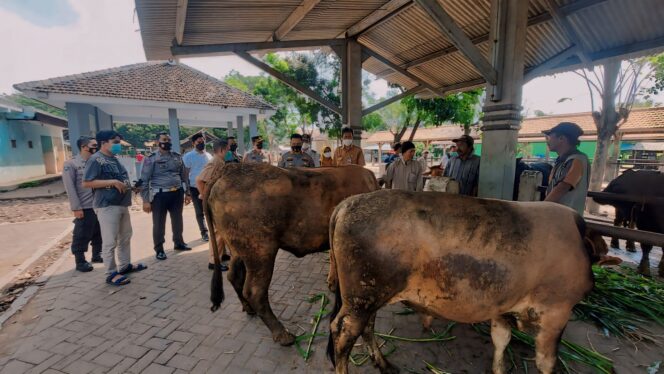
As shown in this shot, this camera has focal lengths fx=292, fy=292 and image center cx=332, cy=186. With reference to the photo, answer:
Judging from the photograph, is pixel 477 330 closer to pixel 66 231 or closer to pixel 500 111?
pixel 500 111

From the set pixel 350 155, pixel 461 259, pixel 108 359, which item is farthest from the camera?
pixel 350 155

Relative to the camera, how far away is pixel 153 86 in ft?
41.4

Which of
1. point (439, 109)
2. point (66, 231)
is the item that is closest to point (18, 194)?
point (66, 231)

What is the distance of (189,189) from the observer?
19.2 ft

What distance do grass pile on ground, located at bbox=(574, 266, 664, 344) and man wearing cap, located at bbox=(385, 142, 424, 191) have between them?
2.69 m

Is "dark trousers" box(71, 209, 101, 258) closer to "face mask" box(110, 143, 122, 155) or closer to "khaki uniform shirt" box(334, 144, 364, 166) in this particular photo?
"face mask" box(110, 143, 122, 155)

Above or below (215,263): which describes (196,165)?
above

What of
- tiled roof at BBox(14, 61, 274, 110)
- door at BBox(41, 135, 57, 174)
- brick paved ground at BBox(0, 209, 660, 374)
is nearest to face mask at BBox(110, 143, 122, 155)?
brick paved ground at BBox(0, 209, 660, 374)

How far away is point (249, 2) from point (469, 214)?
171 inches

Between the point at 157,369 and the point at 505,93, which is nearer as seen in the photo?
the point at 157,369

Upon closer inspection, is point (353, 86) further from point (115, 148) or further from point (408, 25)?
point (115, 148)

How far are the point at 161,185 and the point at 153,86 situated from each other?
9.92 meters

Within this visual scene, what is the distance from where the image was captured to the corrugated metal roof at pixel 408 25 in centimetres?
424

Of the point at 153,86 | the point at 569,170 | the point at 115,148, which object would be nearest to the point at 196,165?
the point at 115,148
